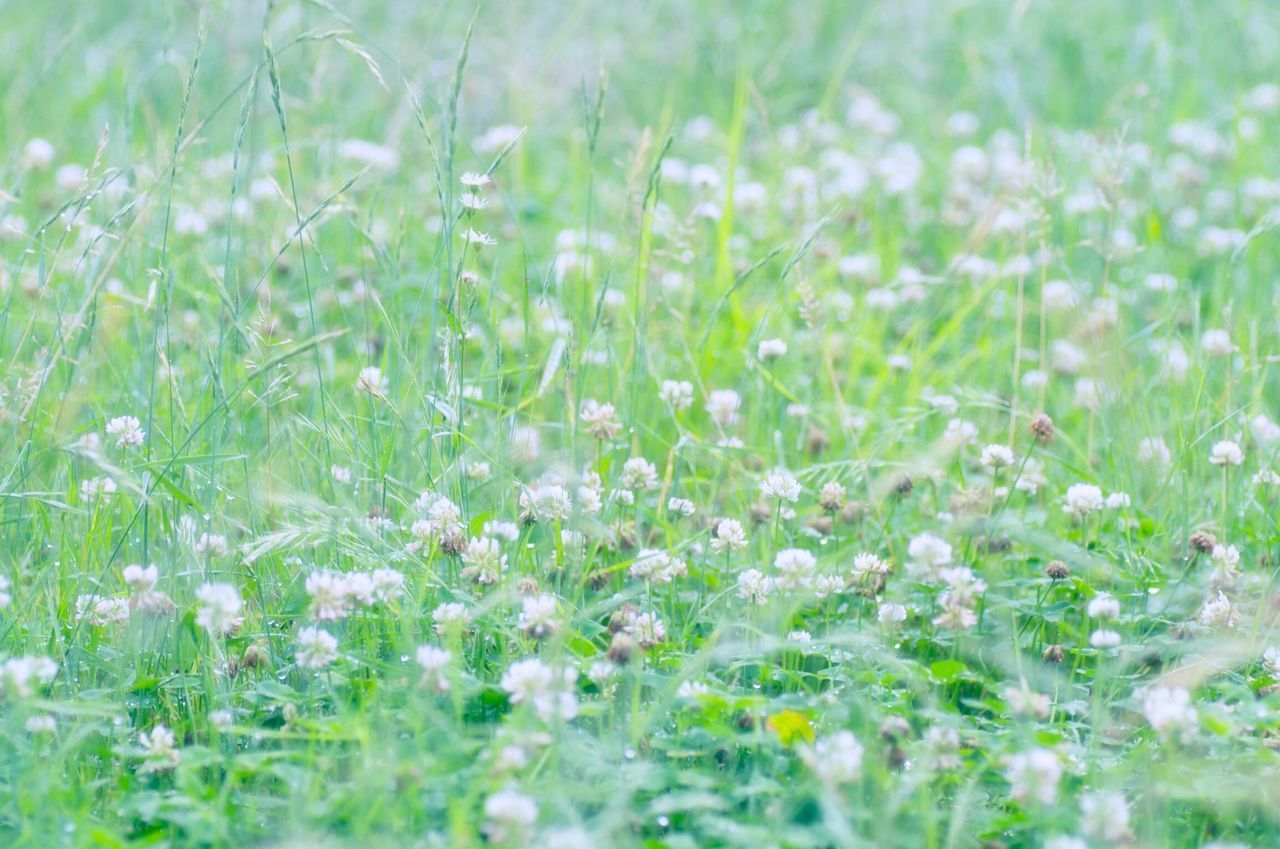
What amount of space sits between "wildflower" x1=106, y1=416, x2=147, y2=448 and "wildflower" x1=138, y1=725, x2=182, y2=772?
637mm

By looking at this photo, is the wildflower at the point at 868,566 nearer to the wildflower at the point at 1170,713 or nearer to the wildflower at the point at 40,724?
the wildflower at the point at 1170,713

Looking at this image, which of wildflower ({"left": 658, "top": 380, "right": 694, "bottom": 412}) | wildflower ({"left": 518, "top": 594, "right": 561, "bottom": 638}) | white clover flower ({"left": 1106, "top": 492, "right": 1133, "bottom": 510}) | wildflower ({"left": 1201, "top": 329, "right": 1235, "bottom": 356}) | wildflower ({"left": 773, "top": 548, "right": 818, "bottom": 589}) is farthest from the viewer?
wildflower ({"left": 1201, "top": 329, "right": 1235, "bottom": 356})

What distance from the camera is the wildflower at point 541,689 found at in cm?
187

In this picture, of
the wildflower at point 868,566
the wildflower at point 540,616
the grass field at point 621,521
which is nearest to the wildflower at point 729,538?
the grass field at point 621,521

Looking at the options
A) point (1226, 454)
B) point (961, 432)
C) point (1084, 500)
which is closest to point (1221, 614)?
point (1084, 500)

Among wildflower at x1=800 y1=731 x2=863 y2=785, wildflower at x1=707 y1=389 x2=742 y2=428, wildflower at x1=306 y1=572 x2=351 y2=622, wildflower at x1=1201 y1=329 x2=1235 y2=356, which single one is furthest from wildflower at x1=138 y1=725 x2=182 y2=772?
wildflower at x1=1201 y1=329 x2=1235 y2=356

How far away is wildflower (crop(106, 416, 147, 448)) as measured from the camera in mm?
2479

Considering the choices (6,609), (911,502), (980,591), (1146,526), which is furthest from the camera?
(911,502)

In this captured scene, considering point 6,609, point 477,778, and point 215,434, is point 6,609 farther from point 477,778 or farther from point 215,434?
point 477,778

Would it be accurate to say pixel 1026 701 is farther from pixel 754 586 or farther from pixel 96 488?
pixel 96 488

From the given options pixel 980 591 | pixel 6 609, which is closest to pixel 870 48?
pixel 980 591

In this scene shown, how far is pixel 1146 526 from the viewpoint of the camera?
2854 millimetres

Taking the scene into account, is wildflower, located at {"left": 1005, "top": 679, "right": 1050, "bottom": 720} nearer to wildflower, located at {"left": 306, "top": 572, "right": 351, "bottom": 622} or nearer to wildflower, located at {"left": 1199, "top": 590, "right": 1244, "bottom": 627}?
wildflower, located at {"left": 1199, "top": 590, "right": 1244, "bottom": 627}

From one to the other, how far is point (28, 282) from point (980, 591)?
7.83 ft
